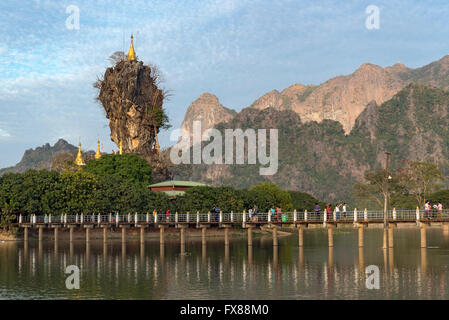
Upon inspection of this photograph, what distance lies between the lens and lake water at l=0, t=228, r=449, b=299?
136 feet

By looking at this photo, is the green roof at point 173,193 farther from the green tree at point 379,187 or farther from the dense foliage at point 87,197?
the green tree at point 379,187

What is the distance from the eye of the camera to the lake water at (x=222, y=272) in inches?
1628

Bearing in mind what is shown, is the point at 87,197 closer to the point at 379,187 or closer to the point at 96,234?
the point at 96,234

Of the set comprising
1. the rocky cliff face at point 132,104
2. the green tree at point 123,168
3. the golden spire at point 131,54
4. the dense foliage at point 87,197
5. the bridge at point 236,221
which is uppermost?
the golden spire at point 131,54

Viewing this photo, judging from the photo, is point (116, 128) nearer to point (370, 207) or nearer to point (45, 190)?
point (45, 190)

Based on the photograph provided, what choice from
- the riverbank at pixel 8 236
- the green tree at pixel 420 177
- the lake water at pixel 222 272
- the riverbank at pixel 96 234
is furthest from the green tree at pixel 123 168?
the green tree at pixel 420 177

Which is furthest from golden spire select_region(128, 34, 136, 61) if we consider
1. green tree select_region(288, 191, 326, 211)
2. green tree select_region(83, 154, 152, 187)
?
green tree select_region(288, 191, 326, 211)

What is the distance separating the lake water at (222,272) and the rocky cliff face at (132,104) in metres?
59.3

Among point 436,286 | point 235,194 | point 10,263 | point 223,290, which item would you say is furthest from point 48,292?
point 235,194

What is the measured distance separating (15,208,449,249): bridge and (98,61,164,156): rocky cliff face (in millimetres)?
47632

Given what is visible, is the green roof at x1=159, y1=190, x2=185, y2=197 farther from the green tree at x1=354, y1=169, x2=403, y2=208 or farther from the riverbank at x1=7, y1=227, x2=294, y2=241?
the green tree at x1=354, y1=169, x2=403, y2=208

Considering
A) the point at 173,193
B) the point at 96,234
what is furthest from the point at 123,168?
the point at 96,234

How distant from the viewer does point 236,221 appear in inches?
2889

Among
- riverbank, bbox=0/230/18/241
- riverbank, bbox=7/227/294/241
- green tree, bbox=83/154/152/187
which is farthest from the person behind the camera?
green tree, bbox=83/154/152/187
